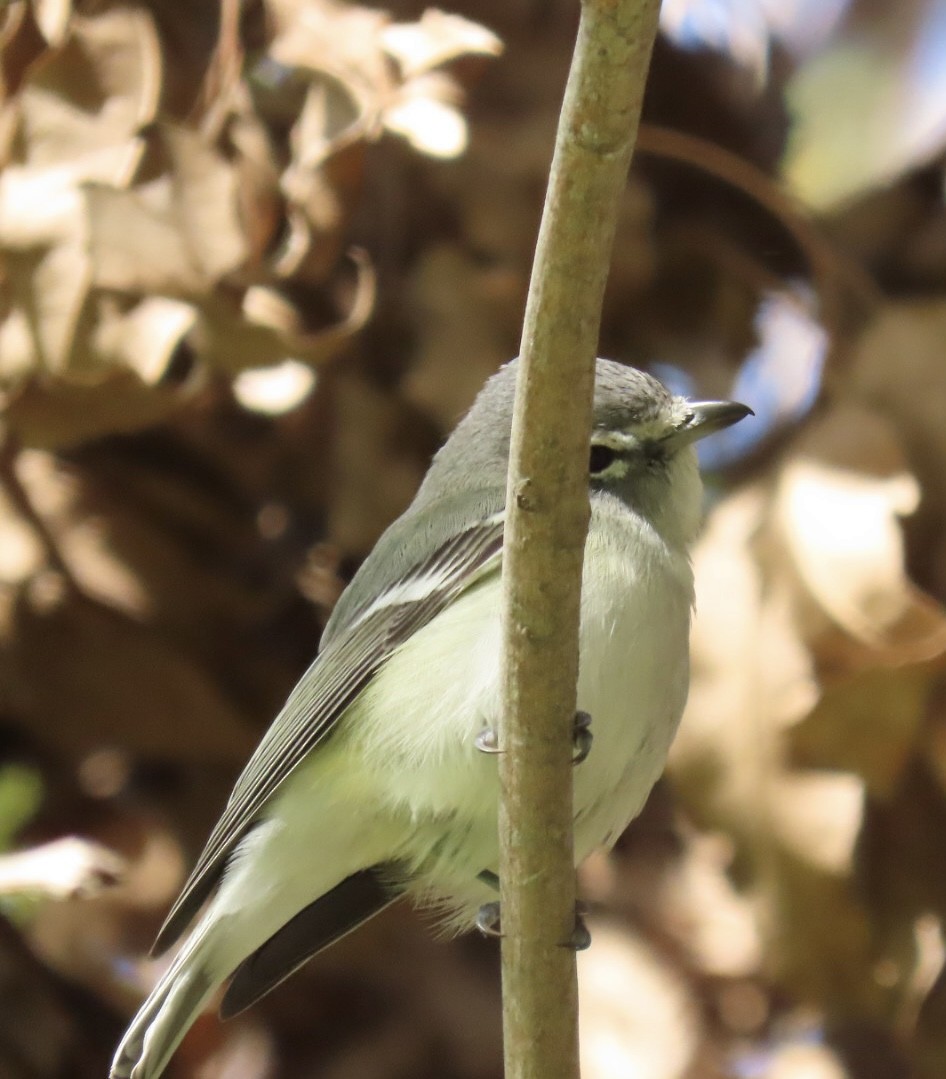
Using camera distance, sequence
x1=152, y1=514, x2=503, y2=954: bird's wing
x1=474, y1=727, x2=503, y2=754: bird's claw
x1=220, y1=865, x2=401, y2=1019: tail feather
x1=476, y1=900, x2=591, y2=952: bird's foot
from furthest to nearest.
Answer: x1=220, y1=865, x2=401, y2=1019: tail feather → x1=152, y1=514, x2=503, y2=954: bird's wing → x1=474, y1=727, x2=503, y2=754: bird's claw → x1=476, y1=900, x2=591, y2=952: bird's foot

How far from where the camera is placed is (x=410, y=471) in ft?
11.0

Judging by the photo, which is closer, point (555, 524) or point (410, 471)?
point (555, 524)

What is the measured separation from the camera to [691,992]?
10.9 ft

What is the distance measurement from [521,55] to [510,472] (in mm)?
2128

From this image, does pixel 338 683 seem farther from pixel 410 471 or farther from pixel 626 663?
pixel 410 471

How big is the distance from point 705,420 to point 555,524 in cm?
103

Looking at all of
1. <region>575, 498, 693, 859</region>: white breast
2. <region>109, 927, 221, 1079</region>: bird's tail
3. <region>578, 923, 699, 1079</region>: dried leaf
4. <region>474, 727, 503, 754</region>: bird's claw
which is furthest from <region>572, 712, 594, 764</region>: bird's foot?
<region>578, 923, 699, 1079</region>: dried leaf

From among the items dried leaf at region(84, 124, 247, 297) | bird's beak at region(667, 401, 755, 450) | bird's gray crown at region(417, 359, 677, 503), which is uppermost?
dried leaf at region(84, 124, 247, 297)

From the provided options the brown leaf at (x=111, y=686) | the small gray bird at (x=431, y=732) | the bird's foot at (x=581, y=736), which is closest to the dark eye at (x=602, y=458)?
the small gray bird at (x=431, y=732)

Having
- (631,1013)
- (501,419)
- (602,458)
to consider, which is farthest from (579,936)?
(631,1013)

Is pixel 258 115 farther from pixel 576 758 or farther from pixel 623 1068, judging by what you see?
pixel 623 1068

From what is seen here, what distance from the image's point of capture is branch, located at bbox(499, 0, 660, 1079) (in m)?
1.45

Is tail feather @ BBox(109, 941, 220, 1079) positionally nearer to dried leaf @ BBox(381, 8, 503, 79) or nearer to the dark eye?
the dark eye

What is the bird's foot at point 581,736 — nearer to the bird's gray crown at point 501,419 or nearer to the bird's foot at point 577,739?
the bird's foot at point 577,739
